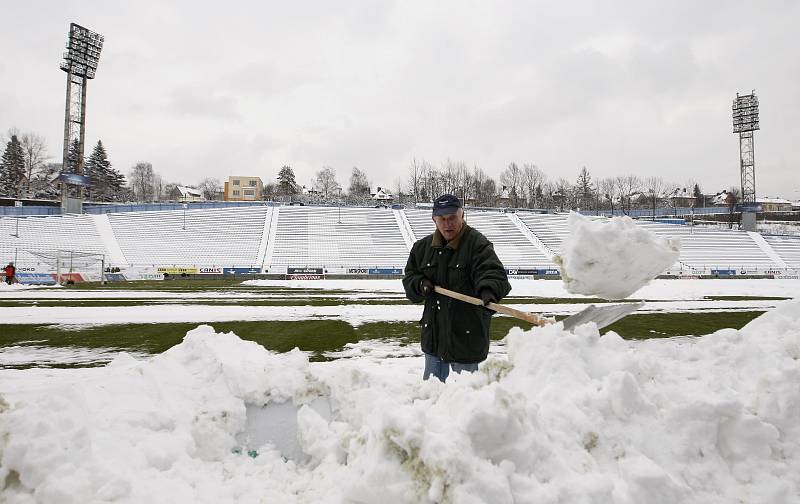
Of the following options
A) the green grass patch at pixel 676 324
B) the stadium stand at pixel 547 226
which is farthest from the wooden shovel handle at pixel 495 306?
Answer: the stadium stand at pixel 547 226

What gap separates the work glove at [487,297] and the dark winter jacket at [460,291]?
36 millimetres

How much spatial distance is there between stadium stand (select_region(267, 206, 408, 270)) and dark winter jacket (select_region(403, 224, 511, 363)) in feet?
106

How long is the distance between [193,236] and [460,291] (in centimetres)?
4350

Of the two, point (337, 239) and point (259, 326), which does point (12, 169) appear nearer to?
point (337, 239)

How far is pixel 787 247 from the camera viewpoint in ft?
144

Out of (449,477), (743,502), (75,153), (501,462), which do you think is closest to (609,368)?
(743,502)

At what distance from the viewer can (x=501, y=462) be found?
161cm

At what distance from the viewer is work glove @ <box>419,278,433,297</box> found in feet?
10.3

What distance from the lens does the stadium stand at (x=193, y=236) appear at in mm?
36375

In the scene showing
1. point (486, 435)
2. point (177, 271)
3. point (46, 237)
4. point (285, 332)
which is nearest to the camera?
point (486, 435)

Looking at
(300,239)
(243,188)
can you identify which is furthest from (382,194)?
(300,239)

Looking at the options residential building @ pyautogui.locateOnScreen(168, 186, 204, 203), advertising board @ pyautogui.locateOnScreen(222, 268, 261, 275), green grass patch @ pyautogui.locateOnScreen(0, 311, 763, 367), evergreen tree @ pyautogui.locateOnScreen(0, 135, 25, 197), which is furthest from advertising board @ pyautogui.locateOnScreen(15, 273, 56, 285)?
residential building @ pyautogui.locateOnScreen(168, 186, 204, 203)

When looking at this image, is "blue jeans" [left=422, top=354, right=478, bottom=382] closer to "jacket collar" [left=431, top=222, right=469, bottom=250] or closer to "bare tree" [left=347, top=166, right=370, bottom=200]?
"jacket collar" [left=431, top=222, right=469, bottom=250]

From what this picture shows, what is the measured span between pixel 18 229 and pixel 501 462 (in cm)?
5114
